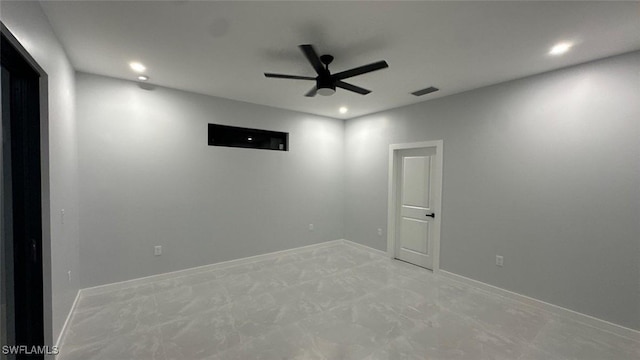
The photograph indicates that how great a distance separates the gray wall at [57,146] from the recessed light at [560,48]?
12.3 feet

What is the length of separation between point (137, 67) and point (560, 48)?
164 inches

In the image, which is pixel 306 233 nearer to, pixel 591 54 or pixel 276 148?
pixel 276 148

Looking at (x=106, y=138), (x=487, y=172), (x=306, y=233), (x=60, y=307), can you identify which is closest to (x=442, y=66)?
(x=487, y=172)

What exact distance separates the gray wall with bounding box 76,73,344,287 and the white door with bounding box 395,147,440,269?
1572 mm

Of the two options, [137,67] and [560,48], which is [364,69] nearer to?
[560,48]

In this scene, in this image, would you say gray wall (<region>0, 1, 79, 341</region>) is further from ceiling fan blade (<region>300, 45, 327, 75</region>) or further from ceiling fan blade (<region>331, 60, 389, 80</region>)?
ceiling fan blade (<region>331, 60, 389, 80</region>)

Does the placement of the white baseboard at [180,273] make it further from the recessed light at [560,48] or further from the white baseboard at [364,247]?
the recessed light at [560,48]

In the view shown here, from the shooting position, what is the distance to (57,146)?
213 cm

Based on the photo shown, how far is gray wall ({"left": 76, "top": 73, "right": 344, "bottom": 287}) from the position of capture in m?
3.10

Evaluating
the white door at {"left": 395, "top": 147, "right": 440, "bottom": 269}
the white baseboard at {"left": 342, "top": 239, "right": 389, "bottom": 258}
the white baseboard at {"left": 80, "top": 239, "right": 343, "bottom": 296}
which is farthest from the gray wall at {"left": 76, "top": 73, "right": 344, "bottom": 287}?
the white door at {"left": 395, "top": 147, "right": 440, "bottom": 269}

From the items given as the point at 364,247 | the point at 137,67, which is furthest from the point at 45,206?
the point at 364,247

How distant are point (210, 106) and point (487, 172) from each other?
13.0 feet

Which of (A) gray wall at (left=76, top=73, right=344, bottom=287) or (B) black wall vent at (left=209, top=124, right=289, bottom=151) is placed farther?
(B) black wall vent at (left=209, top=124, right=289, bottom=151)

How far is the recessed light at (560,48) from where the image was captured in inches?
87.7
